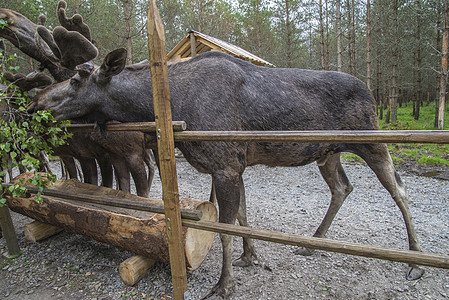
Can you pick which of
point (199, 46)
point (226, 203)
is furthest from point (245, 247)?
point (199, 46)

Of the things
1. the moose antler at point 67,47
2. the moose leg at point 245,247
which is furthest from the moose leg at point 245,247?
the moose antler at point 67,47

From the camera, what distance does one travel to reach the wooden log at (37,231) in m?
4.14

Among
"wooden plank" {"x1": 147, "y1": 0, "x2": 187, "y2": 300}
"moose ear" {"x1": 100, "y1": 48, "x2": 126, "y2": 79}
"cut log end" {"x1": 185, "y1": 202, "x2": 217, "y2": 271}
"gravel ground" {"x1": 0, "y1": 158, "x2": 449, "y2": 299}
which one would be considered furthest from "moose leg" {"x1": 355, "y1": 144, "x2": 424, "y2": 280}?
"moose ear" {"x1": 100, "y1": 48, "x2": 126, "y2": 79}

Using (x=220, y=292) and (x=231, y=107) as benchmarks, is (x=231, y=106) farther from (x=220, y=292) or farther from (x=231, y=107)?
(x=220, y=292)

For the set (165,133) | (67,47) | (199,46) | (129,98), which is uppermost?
(199,46)

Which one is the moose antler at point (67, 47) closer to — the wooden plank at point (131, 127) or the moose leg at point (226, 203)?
the wooden plank at point (131, 127)

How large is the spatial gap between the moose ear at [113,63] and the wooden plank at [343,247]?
1707 mm

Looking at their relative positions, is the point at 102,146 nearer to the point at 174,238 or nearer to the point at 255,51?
the point at 174,238

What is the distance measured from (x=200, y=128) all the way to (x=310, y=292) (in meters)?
2.12

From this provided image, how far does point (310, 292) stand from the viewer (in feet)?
9.55

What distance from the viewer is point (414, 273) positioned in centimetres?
308

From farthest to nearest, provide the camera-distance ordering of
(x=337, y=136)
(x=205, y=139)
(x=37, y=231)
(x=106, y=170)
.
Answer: (x=106, y=170) → (x=37, y=231) → (x=205, y=139) → (x=337, y=136)

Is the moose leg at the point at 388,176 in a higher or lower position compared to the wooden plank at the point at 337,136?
lower

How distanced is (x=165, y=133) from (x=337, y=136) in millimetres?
1356
